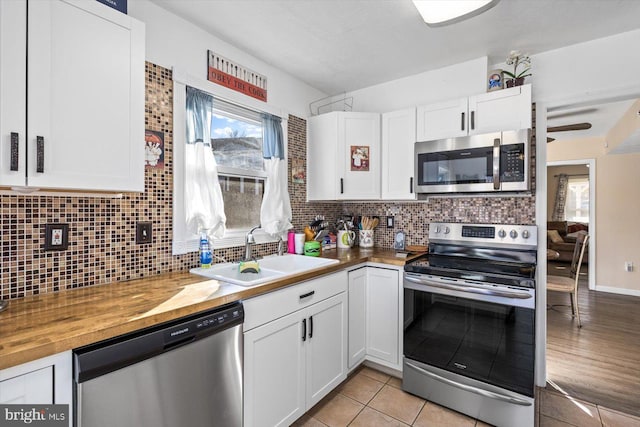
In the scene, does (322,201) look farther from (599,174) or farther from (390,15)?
(599,174)

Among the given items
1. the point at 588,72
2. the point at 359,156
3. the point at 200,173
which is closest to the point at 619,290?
the point at 588,72

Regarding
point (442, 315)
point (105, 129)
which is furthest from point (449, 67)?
point (105, 129)

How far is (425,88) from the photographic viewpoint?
267 centimetres

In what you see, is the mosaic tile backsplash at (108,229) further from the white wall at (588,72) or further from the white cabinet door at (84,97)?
the white wall at (588,72)

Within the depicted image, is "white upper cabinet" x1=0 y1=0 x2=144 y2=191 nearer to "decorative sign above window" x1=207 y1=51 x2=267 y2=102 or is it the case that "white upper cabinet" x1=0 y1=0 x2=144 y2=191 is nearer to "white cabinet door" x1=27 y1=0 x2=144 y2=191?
"white cabinet door" x1=27 y1=0 x2=144 y2=191

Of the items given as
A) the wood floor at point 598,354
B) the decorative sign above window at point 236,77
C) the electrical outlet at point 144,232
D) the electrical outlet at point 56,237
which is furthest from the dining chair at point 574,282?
the electrical outlet at point 56,237

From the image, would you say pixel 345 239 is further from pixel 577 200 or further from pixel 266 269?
pixel 577 200

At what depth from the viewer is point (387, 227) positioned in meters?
2.96

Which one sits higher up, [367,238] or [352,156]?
[352,156]

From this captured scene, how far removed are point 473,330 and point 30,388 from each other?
2080 mm

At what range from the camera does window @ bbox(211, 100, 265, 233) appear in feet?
7.11

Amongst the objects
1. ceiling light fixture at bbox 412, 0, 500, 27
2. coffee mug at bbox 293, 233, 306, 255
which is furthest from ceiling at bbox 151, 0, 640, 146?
coffee mug at bbox 293, 233, 306, 255

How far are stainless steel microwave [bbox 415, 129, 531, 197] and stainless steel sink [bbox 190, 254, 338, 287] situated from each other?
1.04m

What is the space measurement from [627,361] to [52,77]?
4.18 metres
